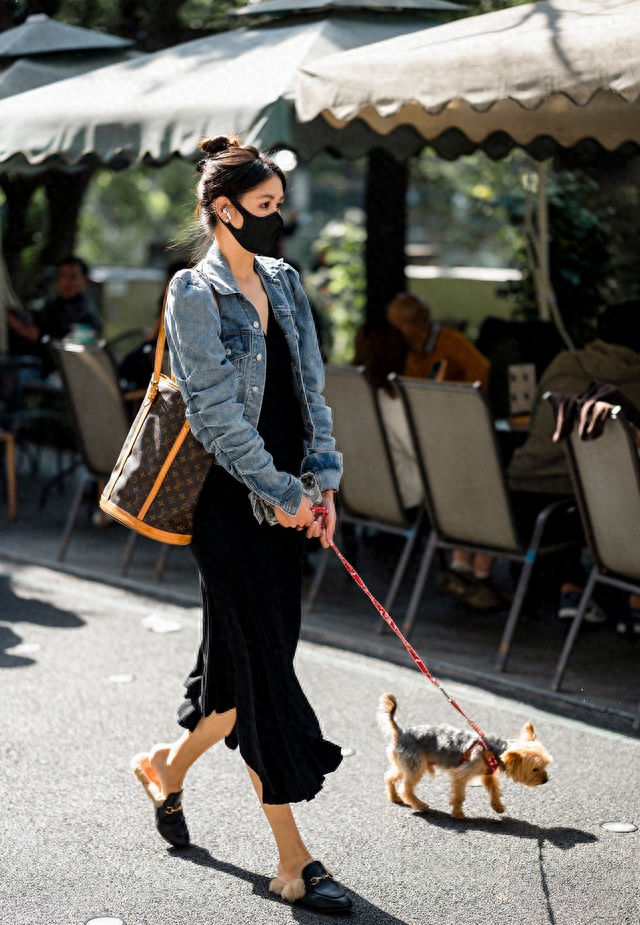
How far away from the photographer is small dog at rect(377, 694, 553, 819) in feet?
13.1

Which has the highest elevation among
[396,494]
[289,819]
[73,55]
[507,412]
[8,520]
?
[73,55]

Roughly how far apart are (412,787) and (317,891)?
79cm

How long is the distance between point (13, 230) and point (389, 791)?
10.8 metres

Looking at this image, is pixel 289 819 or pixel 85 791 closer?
pixel 289 819

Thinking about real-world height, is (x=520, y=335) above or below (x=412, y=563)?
above

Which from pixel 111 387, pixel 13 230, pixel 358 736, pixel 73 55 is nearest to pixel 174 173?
pixel 13 230

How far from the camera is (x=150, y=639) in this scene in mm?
6191

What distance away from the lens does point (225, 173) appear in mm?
3418

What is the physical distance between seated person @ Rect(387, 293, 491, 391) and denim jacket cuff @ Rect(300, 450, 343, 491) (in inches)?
156

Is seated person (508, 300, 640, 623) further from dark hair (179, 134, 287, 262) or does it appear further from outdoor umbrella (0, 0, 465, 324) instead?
dark hair (179, 134, 287, 262)

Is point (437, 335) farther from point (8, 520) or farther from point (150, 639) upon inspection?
point (8, 520)

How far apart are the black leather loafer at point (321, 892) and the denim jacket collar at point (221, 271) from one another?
62.5 inches

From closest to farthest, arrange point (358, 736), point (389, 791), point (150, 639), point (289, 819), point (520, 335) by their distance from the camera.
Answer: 1. point (289, 819)
2. point (389, 791)
3. point (358, 736)
4. point (150, 639)
5. point (520, 335)

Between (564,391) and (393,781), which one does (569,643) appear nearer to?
(564,391)
